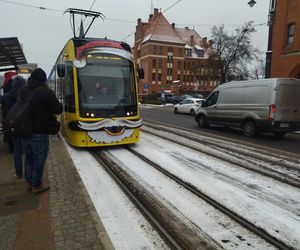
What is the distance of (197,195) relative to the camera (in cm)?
486

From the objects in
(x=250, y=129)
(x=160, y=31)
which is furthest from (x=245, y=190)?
(x=160, y=31)

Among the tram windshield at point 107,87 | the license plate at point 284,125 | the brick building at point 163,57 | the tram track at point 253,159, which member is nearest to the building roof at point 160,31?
the brick building at point 163,57

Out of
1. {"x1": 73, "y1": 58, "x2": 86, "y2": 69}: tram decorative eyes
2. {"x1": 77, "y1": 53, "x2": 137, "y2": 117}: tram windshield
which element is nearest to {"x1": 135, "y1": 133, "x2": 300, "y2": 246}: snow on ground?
{"x1": 77, "y1": 53, "x2": 137, "y2": 117}: tram windshield

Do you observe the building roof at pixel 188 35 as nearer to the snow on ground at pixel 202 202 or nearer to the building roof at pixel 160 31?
the building roof at pixel 160 31

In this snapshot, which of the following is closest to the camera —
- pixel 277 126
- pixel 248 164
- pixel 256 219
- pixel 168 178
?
pixel 256 219

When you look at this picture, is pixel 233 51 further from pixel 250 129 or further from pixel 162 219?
pixel 162 219

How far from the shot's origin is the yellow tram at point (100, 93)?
802 cm

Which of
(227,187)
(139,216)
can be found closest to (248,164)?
(227,187)

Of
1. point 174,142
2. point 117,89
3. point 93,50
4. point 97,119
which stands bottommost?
point 174,142

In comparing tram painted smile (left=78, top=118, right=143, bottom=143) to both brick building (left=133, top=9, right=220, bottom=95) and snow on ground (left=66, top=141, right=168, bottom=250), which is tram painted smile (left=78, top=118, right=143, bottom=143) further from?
brick building (left=133, top=9, right=220, bottom=95)

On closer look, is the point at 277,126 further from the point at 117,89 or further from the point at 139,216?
the point at 139,216

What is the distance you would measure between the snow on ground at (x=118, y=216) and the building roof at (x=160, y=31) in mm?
68845

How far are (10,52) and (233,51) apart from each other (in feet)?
117

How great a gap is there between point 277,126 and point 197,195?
7872 millimetres
